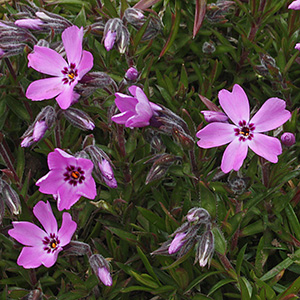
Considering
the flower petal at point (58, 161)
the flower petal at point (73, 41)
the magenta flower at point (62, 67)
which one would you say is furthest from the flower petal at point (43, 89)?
the flower petal at point (58, 161)

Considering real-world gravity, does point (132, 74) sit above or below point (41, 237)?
above

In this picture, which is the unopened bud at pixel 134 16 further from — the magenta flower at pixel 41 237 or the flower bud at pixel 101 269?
the flower bud at pixel 101 269

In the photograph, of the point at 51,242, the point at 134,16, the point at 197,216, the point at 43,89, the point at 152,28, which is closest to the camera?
the point at 197,216

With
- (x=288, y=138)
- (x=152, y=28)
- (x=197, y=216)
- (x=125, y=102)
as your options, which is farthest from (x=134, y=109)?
(x=152, y=28)

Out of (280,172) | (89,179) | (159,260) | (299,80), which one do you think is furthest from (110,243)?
(299,80)

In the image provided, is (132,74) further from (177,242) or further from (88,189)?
(177,242)

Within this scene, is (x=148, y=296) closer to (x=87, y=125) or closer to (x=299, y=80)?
(x=87, y=125)

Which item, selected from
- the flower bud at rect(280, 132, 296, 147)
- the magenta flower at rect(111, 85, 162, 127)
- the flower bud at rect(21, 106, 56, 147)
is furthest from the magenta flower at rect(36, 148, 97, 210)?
the flower bud at rect(280, 132, 296, 147)
